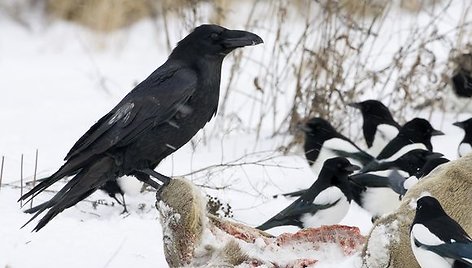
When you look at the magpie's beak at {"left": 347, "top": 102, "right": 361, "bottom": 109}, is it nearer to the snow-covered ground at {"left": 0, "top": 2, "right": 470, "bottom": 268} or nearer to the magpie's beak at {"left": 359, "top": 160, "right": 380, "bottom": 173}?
the snow-covered ground at {"left": 0, "top": 2, "right": 470, "bottom": 268}

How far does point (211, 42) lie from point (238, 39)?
138mm

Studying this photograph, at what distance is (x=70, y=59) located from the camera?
41.9 feet

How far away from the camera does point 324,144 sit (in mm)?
7695

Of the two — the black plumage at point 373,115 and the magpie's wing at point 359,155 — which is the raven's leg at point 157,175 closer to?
the magpie's wing at point 359,155

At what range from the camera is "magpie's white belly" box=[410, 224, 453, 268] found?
375 cm

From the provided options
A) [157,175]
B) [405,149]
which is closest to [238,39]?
[157,175]

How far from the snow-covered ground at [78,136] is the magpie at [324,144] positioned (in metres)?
0.17

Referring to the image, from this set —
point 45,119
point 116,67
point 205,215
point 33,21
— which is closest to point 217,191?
point 205,215

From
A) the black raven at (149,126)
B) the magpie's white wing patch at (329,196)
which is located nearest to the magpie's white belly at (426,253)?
the black raven at (149,126)

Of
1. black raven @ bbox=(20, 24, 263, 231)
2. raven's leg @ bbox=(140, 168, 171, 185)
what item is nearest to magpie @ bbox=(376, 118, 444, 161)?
black raven @ bbox=(20, 24, 263, 231)

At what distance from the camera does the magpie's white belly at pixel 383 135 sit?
8078mm

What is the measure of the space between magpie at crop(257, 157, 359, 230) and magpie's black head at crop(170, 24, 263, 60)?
1.20m

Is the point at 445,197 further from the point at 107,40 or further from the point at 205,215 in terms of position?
the point at 107,40

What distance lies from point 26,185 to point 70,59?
6.97 meters
